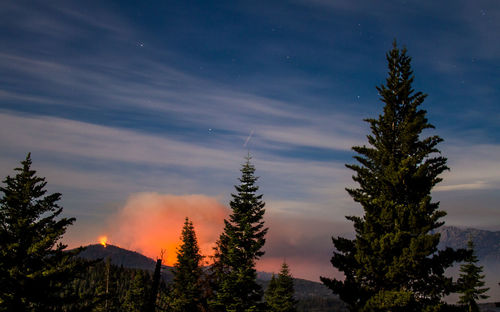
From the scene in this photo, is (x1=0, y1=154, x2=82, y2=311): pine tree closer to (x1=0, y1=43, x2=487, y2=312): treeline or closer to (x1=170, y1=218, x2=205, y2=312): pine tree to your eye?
(x1=0, y1=43, x2=487, y2=312): treeline

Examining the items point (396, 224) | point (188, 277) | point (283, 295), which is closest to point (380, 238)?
point (396, 224)

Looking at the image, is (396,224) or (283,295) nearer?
(396,224)

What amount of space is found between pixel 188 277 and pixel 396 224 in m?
32.1

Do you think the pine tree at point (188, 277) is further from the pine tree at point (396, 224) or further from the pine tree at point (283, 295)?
the pine tree at point (396, 224)

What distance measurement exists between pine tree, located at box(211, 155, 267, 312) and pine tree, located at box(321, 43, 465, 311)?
43.6 feet

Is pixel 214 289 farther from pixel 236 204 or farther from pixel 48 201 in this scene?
pixel 48 201

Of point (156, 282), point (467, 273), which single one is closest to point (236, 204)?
point (156, 282)

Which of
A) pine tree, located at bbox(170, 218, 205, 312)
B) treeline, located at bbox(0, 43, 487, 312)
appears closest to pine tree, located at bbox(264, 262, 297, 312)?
pine tree, located at bbox(170, 218, 205, 312)

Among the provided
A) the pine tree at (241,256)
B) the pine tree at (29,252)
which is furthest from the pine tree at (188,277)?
the pine tree at (29,252)

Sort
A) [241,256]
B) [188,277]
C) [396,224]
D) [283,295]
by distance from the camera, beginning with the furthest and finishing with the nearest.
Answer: [283,295] → [188,277] → [241,256] → [396,224]

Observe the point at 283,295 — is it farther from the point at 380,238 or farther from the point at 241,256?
the point at 380,238

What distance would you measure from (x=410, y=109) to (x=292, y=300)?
128 ft

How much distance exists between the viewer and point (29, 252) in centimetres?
2162

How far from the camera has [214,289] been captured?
34125mm
